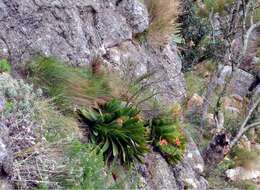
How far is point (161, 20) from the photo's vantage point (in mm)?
9391

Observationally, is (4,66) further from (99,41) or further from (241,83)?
(241,83)

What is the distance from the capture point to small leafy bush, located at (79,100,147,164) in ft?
19.5

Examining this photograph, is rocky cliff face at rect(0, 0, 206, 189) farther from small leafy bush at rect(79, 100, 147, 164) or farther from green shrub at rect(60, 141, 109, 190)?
green shrub at rect(60, 141, 109, 190)

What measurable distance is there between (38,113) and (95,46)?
2.59 metres

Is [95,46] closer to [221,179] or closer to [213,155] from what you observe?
[213,155]

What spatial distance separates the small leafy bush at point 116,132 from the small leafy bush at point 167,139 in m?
0.71

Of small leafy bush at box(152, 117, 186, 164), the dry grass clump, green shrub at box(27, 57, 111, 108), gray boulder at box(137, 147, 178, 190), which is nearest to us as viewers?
green shrub at box(27, 57, 111, 108)

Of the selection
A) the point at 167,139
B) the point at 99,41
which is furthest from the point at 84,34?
the point at 167,139

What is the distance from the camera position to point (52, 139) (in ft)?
15.5

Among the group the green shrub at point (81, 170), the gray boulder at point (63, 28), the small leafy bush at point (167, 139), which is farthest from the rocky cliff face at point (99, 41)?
the green shrub at point (81, 170)

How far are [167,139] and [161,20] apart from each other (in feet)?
9.76

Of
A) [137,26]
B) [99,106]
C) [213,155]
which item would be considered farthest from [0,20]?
[213,155]

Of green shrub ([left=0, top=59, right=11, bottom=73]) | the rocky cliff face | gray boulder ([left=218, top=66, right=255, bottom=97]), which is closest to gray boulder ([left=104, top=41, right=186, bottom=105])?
the rocky cliff face

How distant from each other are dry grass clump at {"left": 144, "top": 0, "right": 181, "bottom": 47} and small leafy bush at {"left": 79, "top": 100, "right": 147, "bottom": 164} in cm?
322
